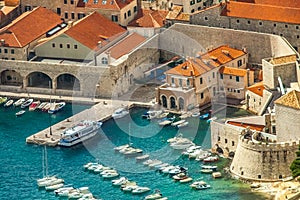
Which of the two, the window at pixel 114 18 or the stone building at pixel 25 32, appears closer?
the stone building at pixel 25 32

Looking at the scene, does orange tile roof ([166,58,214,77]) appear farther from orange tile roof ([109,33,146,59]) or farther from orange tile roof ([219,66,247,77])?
orange tile roof ([109,33,146,59])

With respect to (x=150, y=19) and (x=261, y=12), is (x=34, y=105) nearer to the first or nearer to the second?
(x=150, y=19)

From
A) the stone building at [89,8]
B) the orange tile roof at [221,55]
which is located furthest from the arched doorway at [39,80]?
the orange tile roof at [221,55]

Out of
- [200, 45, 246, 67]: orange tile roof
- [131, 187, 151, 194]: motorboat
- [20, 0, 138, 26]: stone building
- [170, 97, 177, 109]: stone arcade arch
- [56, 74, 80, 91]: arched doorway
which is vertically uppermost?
[20, 0, 138, 26]: stone building

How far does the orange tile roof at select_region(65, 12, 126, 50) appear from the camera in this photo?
484ft

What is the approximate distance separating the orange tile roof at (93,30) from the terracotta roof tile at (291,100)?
79.0 feet

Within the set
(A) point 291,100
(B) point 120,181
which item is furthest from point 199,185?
(A) point 291,100

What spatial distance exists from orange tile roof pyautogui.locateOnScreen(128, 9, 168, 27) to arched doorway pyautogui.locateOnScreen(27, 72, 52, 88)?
8.81m

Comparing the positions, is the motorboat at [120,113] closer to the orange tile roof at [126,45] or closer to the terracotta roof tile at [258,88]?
the orange tile roof at [126,45]

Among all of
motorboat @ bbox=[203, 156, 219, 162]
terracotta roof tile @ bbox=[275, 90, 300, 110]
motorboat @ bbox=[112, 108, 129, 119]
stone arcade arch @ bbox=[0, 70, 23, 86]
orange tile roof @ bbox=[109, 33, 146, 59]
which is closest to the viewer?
terracotta roof tile @ bbox=[275, 90, 300, 110]

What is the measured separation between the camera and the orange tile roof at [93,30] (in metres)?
148

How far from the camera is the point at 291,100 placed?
127500 mm

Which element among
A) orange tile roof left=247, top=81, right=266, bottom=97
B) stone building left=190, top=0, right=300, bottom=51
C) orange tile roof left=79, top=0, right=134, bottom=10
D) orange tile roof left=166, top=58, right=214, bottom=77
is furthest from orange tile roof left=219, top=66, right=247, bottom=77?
orange tile roof left=79, top=0, right=134, bottom=10

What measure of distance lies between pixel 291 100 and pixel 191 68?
16.4 m
